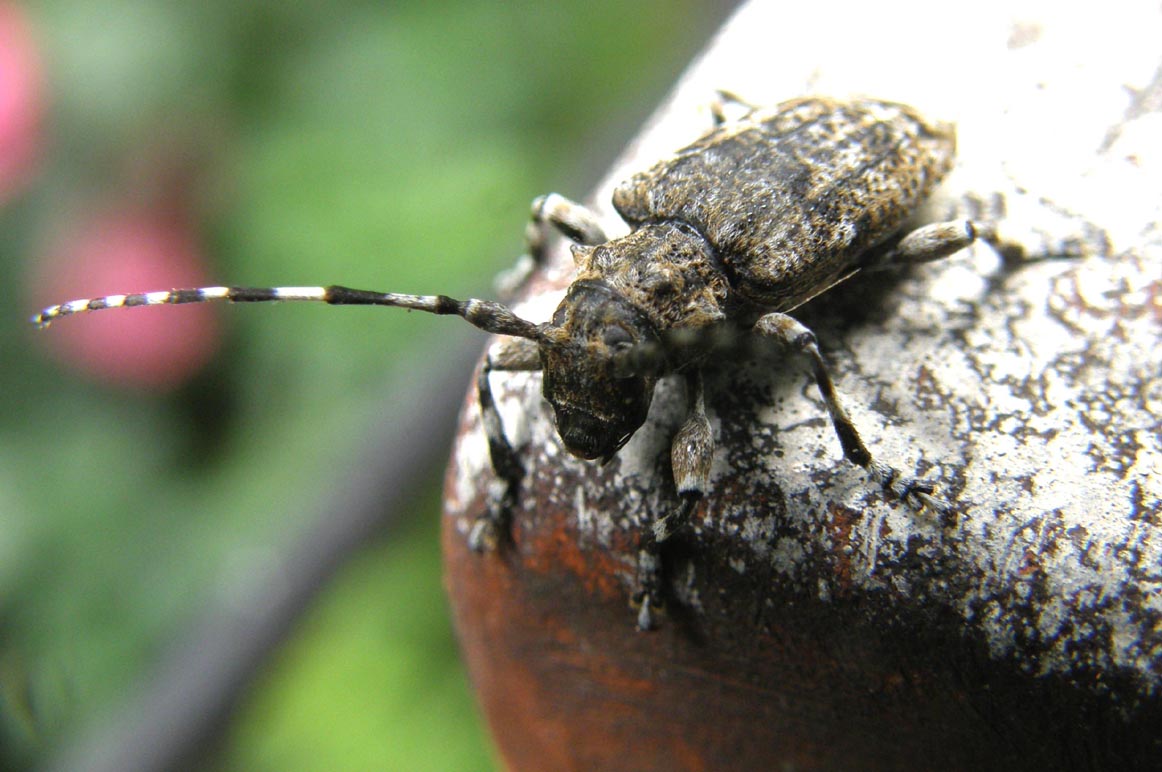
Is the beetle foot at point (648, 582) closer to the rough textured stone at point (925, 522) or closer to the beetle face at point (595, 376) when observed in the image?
the rough textured stone at point (925, 522)

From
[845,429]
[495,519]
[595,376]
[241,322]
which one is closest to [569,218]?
[595,376]

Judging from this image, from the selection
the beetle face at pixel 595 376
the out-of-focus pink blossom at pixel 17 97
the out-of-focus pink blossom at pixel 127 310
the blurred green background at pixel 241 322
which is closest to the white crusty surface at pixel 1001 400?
the beetle face at pixel 595 376

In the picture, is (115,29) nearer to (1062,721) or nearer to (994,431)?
(994,431)

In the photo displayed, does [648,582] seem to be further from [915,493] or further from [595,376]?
[915,493]

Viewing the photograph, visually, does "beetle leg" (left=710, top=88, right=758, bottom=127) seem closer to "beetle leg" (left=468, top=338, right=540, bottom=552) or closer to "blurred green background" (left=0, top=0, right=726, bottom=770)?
"beetle leg" (left=468, top=338, right=540, bottom=552)

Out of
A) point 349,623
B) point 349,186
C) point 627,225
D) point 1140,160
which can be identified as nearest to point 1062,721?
point 1140,160

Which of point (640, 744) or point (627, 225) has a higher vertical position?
point (627, 225)

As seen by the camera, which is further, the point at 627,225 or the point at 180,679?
the point at 180,679
